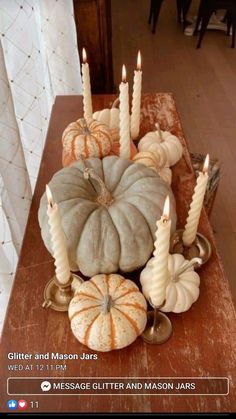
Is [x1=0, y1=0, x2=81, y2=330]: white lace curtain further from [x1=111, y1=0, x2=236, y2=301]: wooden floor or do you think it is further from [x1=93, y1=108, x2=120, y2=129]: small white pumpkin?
[x1=111, y1=0, x2=236, y2=301]: wooden floor

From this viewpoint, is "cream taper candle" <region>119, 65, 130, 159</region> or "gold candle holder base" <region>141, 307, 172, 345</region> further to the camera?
"cream taper candle" <region>119, 65, 130, 159</region>

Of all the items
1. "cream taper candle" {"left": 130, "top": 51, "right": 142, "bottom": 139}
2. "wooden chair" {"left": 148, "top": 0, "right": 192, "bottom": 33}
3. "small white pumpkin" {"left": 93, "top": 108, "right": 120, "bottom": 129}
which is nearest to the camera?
"cream taper candle" {"left": 130, "top": 51, "right": 142, "bottom": 139}

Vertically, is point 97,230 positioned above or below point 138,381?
above

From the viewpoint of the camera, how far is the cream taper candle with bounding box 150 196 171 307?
1.73 ft

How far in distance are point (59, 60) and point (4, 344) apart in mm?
1288

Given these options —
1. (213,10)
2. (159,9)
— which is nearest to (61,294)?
(213,10)

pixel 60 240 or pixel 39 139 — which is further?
pixel 39 139

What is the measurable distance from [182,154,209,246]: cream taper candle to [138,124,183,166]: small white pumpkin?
286mm

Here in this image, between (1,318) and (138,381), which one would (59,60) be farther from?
(138,381)

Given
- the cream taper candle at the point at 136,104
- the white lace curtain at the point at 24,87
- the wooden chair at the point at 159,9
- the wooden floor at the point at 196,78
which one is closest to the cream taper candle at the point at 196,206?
the cream taper candle at the point at 136,104

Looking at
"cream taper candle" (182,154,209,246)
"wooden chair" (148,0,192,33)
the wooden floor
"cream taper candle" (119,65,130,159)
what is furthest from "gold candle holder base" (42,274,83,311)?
"wooden chair" (148,0,192,33)

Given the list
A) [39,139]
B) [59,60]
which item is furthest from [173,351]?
[59,60]

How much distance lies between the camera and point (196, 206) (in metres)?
0.71

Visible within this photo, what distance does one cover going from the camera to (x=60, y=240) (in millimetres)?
605
